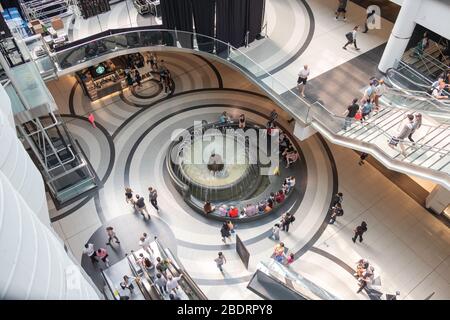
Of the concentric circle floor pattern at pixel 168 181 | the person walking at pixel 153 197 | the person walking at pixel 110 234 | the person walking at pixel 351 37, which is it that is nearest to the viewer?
the person walking at pixel 110 234

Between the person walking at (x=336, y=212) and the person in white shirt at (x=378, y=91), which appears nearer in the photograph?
the person in white shirt at (x=378, y=91)

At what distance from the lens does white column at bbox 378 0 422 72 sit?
1275cm

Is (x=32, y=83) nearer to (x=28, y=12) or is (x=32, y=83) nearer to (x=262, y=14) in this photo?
(x=28, y=12)

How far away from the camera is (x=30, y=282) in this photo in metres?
3.95

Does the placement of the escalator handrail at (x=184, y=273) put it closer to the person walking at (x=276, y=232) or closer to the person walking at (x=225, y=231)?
the person walking at (x=225, y=231)

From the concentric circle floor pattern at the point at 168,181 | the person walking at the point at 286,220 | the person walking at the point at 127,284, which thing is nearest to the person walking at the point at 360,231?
the concentric circle floor pattern at the point at 168,181

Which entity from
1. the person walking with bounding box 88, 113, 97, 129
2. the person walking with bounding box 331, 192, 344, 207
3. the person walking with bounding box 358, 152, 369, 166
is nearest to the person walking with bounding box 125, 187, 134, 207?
the person walking with bounding box 88, 113, 97, 129

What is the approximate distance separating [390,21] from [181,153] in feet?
38.9

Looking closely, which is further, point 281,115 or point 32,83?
point 281,115

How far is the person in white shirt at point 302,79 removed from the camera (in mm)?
13953

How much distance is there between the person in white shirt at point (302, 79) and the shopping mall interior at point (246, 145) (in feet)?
0.31

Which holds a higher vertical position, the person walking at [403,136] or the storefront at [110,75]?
the person walking at [403,136]

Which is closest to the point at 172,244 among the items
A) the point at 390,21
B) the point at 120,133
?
the point at 120,133

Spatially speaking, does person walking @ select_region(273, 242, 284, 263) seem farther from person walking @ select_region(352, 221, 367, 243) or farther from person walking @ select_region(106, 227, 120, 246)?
person walking @ select_region(106, 227, 120, 246)
